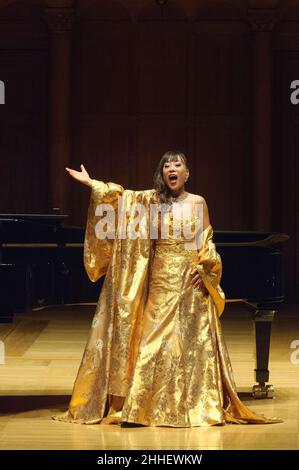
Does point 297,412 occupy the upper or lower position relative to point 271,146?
lower

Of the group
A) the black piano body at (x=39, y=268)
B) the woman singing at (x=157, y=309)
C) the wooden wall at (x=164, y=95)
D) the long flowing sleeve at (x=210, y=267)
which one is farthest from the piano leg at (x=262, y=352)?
the wooden wall at (x=164, y=95)

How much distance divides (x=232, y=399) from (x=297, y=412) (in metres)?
0.41

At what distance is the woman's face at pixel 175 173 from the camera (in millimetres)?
4648

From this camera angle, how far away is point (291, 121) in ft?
30.8

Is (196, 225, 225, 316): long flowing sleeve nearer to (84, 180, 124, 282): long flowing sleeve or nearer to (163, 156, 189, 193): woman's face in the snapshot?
(163, 156, 189, 193): woman's face

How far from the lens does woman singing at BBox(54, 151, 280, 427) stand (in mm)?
4609

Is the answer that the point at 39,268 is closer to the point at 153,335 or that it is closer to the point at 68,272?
the point at 68,272

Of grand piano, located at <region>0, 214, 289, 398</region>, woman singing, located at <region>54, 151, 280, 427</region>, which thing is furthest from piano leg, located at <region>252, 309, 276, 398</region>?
woman singing, located at <region>54, 151, 280, 427</region>

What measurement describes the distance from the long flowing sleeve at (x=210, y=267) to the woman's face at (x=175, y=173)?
0.80ft

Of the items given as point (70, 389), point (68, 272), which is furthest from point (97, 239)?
point (70, 389)

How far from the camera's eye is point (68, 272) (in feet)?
16.4

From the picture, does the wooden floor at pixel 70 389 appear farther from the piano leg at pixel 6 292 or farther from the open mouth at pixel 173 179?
the open mouth at pixel 173 179
